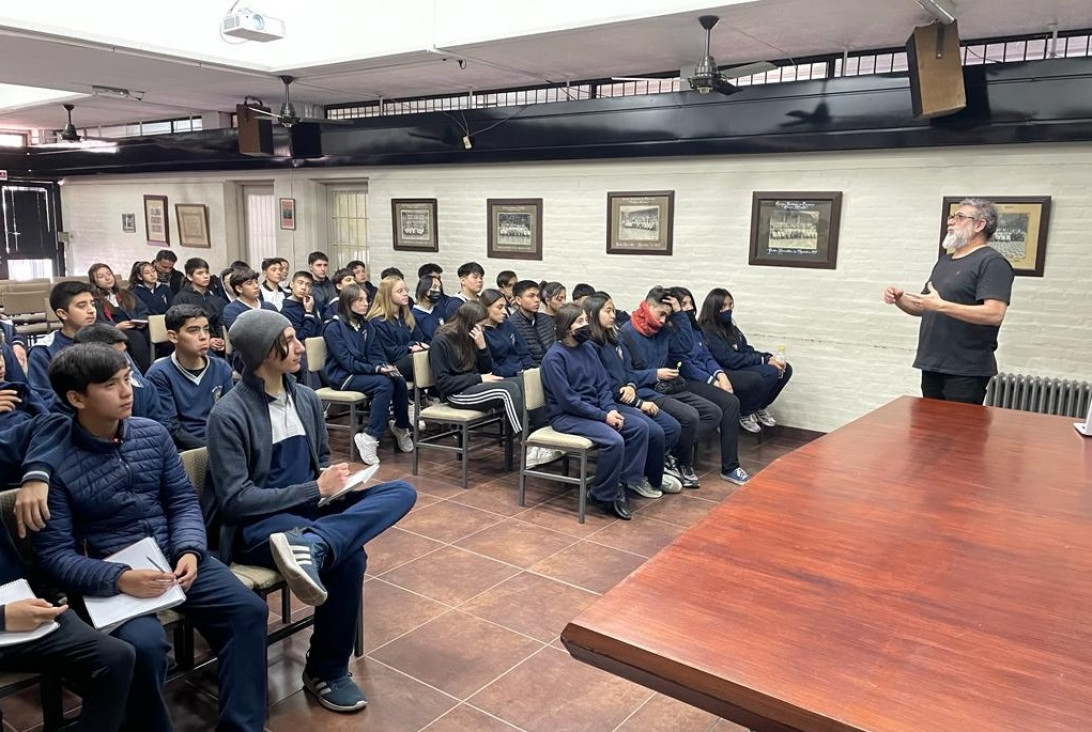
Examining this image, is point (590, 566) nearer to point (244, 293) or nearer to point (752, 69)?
point (752, 69)

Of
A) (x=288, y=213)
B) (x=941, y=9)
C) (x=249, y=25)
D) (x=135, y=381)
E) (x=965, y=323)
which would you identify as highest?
(x=249, y=25)

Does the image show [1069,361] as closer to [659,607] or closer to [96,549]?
[659,607]

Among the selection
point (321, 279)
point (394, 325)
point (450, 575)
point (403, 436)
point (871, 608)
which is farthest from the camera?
point (321, 279)

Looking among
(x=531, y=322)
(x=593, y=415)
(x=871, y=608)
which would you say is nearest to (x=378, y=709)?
(x=871, y=608)

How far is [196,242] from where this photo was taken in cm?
1075

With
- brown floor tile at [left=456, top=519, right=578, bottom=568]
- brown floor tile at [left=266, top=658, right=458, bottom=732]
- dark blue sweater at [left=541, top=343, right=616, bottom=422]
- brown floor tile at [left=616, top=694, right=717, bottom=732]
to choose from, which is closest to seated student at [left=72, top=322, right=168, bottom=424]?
brown floor tile at [left=266, top=658, right=458, bottom=732]

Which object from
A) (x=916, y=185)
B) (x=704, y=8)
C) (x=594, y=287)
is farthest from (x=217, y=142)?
(x=916, y=185)

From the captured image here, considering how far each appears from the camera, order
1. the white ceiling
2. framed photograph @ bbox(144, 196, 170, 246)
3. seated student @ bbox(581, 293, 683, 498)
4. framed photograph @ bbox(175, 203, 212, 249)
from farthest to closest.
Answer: framed photograph @ bbox(144, 196, 170, 246), framed photograph @ bbox(175, 203, 212, 249), the white ceiling, seated student @ bbox(581, 293, 683, 498)

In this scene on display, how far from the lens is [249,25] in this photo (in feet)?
16.9

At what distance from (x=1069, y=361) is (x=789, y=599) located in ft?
15.7

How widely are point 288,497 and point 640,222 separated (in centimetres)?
493

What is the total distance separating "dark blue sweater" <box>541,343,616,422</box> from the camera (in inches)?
176

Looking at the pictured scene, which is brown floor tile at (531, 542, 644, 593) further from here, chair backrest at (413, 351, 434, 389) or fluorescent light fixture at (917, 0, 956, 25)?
fluorescent light fixture at (917, 0, 956, 25)

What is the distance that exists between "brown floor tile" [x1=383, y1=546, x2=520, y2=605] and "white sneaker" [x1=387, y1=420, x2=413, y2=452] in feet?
6.23
